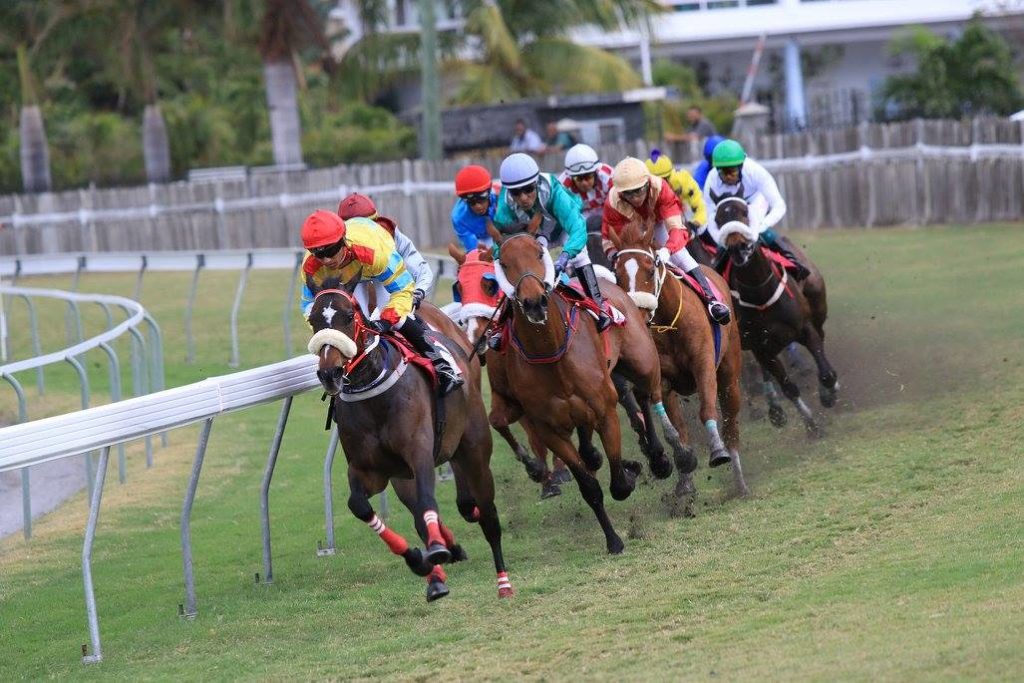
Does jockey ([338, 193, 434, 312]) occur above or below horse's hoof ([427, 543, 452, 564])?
above

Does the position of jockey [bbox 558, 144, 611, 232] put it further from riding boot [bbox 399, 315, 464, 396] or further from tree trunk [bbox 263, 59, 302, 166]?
tree trunk [bbox 263, 59, 302, 166]

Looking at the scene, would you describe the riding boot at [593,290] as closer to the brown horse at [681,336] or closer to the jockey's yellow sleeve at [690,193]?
the brown horse at [681,336]

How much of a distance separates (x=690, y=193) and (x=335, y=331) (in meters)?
5.47

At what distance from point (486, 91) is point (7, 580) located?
2688 centimetres

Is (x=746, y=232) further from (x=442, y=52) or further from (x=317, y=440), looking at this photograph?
(x=442, y=52)

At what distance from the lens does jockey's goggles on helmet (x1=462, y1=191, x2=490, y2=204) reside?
983 cm

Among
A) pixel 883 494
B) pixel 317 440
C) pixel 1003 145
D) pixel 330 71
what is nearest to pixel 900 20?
pixel 330 71

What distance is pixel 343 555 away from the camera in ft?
31.3

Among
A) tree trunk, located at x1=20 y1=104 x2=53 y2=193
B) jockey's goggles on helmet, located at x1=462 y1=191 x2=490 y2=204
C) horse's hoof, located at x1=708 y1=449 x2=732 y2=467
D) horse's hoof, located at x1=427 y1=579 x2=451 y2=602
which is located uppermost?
tree trunk, located at x1=20 y1=104 x2=53 y2=193

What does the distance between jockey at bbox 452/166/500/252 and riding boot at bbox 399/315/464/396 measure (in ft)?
4.98

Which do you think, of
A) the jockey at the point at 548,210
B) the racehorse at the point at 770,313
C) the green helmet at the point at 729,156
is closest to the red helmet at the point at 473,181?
the jockey at the point at 548,210

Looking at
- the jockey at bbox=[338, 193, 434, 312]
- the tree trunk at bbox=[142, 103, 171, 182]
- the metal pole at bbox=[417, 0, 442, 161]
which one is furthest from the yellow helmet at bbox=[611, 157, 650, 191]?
the tree trunk at bbox=[142, 103, 171, 182]

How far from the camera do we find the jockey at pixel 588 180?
10797 mm

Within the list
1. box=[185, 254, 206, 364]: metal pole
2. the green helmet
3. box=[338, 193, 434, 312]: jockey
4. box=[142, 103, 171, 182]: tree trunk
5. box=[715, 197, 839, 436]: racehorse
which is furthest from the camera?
box=[142, 103, 171, 182]: tree trunk
